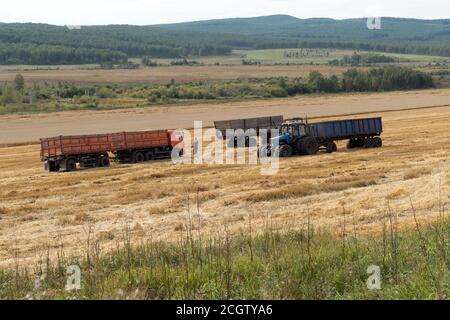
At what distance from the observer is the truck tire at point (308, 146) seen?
36.7 meters

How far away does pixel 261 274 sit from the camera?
9648 mm

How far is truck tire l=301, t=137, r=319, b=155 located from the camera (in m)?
36.7

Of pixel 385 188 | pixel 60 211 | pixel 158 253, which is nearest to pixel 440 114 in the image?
pixel 385 188

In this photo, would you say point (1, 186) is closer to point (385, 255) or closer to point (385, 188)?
point (385, 188)

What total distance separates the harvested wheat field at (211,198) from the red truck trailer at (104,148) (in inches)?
43.1

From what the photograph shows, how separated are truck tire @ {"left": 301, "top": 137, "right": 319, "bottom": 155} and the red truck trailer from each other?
6.49 metres

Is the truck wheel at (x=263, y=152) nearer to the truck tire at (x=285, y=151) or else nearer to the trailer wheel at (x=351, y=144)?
the truck tire at (x=285, y=151)

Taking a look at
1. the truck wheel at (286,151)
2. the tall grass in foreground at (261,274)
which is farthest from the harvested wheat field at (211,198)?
the tall grass in foreground at (261,274)

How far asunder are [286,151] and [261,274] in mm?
27097

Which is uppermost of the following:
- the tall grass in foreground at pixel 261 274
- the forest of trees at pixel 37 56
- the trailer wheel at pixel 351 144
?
→ the tall grass in foreground at pixel 261 274

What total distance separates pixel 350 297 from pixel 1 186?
24.0m

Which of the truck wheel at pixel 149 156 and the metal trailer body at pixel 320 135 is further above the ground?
the metal trailer body at pixel 320 135

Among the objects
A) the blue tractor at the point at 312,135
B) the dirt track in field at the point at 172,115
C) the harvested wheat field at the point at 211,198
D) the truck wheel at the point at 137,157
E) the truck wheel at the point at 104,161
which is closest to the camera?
the harvested wheat field at the point at 211,198
